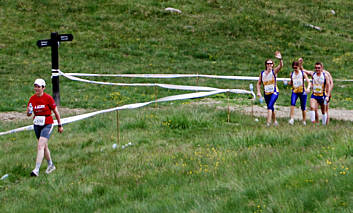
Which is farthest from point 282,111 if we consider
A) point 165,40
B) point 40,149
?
point 165,40

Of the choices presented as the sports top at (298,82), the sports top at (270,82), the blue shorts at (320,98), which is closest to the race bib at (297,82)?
the sports top at (298,82)

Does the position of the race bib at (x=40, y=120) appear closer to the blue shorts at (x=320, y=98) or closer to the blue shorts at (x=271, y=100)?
the blue shorts at (x=271, y=100)

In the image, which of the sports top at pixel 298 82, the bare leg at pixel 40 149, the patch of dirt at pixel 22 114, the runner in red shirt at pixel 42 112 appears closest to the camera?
the bare leg at pixel 40 149

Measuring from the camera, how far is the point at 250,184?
18.3 feet

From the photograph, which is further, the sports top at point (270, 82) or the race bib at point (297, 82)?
the race bib at point (297, 82)

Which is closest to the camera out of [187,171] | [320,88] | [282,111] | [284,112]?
[187,171]

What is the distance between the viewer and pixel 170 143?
9500 mm

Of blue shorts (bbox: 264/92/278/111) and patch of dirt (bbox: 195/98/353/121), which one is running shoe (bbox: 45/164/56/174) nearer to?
blue shorts (bbox: 264/92/278/111)

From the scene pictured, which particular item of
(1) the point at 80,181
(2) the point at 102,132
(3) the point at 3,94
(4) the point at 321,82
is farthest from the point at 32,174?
(3) the point at 3,94

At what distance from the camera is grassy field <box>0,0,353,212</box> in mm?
5434

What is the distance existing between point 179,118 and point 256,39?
2241cm

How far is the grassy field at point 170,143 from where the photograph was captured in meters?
5.43

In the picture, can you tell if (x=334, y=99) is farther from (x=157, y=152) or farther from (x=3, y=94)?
(x=3, y=94)

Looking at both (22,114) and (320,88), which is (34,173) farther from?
(22,114)
